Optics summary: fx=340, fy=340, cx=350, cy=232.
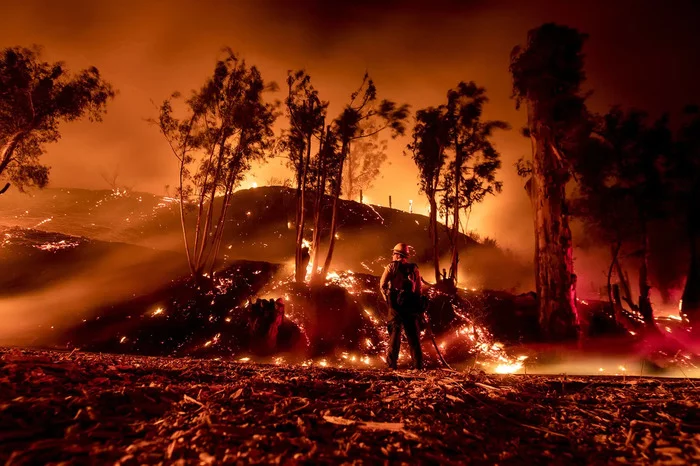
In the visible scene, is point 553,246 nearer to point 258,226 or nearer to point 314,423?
point 314,423

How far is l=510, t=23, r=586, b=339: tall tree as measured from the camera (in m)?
12.7

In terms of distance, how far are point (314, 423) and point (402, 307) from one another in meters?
5.63

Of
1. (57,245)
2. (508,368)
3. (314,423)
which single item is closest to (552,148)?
(508,368)

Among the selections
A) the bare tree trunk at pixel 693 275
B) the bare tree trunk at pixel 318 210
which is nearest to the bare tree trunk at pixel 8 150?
the bare tree trunk at pixel 318 210

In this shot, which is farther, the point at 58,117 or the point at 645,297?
the point at 645,297

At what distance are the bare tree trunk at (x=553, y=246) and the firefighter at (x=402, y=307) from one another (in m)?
7.69

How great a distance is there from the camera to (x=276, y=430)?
204 cm

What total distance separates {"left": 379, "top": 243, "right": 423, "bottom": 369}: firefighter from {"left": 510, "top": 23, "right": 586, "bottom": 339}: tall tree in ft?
25.5

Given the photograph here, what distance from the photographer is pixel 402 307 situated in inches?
300

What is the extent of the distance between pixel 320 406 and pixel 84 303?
63.4 ft

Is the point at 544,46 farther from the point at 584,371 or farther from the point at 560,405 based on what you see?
the point at 560,405

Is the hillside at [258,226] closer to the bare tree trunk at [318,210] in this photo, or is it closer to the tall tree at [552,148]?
the bare tree trunk at [318,210]

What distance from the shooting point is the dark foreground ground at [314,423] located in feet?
5.71

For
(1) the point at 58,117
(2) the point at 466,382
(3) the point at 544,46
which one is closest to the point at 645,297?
(3) the point at 544,46
